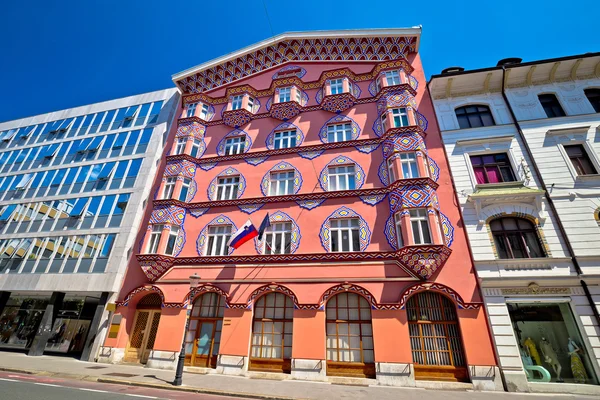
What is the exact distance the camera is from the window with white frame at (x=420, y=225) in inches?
618

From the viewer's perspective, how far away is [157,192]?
22016mm

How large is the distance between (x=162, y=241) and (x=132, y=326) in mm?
6028

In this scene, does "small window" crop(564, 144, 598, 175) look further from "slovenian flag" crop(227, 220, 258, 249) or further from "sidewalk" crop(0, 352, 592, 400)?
"slovenian flag" crop(227, 220, 258, 249)

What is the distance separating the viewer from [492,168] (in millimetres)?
17281

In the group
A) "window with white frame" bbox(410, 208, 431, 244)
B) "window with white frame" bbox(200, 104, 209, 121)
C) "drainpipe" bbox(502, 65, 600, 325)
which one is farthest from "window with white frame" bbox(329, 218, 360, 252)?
"window with white frame" bbox(200, 104, 209, 121)

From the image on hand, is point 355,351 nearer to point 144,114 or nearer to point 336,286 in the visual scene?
point 336,286

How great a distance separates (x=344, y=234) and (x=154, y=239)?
1318 cm

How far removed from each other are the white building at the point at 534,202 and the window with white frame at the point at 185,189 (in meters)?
18.6

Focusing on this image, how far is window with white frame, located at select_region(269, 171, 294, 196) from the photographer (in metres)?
20.1

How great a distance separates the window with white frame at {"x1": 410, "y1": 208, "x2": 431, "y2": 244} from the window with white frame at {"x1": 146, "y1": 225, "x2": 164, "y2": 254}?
654 inches

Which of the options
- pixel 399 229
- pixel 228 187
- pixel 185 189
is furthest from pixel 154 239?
pixel 399 229

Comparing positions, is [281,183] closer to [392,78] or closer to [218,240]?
[218,240]

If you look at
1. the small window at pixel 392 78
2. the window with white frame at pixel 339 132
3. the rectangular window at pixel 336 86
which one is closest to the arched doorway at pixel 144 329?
the window with white frame at pixel 339 132

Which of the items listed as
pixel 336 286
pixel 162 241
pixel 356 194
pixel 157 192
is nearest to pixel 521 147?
pixel 356 194
